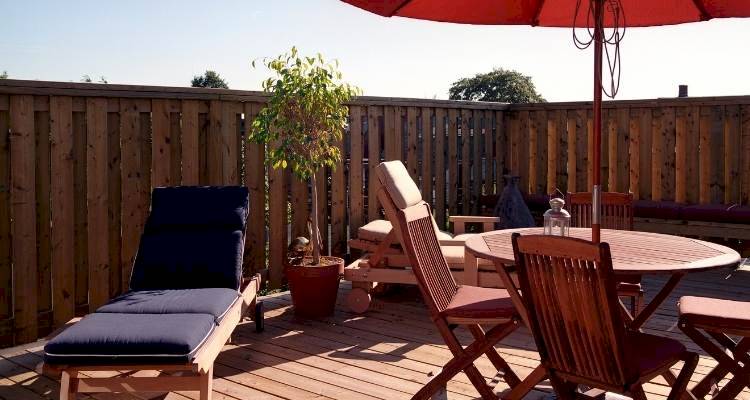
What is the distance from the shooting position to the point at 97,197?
484 centimetres

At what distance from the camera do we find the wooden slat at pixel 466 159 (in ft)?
25.5

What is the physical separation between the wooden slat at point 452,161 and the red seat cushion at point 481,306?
4003 millimetres

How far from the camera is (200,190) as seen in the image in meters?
4.59

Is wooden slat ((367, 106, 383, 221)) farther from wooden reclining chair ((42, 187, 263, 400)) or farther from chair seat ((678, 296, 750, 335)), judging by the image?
chair seat ((678, 296, 750, 335))

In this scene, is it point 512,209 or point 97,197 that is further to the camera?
point 512,209

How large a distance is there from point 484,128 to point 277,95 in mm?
3501

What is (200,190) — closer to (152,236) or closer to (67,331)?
(152,236)

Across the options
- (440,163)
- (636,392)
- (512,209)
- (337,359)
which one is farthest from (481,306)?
(440,163)

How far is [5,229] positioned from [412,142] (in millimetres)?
3746

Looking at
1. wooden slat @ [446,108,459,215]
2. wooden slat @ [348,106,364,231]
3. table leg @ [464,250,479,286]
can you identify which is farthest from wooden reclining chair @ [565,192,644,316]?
wooden slat @ [446,108,459,215]

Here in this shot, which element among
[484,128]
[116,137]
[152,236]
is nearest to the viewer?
[152,236]

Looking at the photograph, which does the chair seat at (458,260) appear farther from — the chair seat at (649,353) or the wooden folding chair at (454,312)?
the chair seat at (649,353)

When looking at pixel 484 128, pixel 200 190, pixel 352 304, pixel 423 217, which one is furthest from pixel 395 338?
pixel 484 128

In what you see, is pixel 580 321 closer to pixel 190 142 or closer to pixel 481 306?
pixel 481 306
